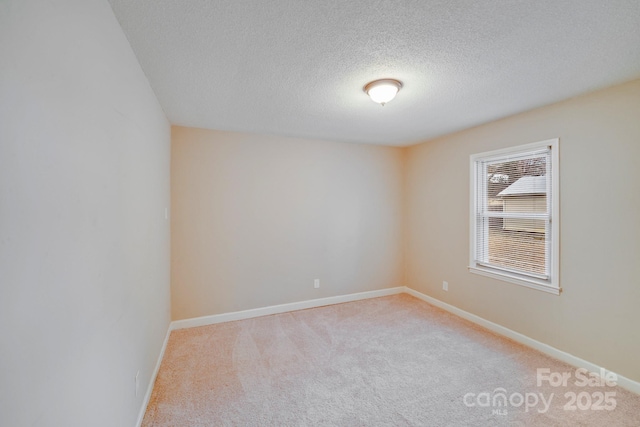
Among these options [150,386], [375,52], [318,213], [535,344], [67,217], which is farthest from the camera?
[318,213]

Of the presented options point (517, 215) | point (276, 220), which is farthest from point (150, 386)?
point (517, 215)

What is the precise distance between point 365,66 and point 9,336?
2075mm

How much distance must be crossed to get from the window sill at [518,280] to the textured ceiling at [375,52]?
68.2 inches

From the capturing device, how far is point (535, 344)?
8.73 ft

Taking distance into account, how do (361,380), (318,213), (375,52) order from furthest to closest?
(318,213)
(361,380)
(375,52)

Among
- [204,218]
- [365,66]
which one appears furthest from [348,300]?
[365,66]

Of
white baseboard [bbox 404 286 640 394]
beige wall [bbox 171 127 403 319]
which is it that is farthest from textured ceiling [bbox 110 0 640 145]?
white baseboard [bbox 404 286 640 394]

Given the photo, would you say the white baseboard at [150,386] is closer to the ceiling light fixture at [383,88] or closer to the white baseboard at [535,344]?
the ceiling light fixture at [383,88]

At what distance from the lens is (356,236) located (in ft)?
13.6

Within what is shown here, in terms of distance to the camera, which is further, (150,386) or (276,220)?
(276,220)

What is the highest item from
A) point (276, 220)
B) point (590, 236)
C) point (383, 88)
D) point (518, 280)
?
point (383, 88)

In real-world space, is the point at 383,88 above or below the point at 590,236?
above

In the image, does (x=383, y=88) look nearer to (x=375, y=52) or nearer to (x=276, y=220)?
(x=375, y=52)

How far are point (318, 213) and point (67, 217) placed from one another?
308 centimetres
